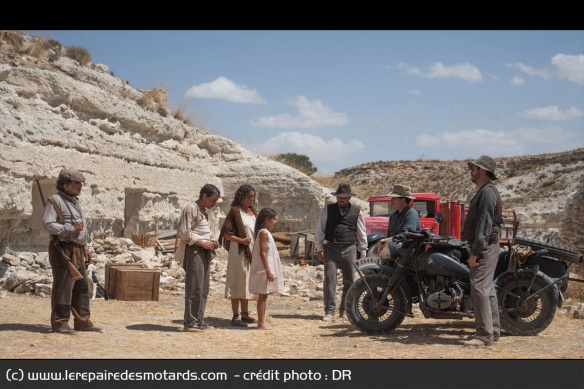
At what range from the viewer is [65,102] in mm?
15414

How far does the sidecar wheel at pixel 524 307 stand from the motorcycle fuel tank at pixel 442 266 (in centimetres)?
58

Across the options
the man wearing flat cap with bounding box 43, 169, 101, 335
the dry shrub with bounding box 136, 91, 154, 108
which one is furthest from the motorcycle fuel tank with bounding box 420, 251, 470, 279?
the dry shrub with bounding box 136, 91, 154, 108

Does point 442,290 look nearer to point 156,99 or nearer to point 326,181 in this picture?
point 156,99

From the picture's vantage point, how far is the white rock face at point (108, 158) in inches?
523

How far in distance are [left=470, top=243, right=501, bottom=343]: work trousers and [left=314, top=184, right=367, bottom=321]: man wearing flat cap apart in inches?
88.8

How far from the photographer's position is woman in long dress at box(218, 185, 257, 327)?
855cm

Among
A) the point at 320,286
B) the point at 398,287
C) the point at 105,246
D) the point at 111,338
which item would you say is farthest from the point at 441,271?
the point at 105,246

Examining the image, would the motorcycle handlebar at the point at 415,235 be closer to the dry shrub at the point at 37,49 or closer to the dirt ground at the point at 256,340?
the dirt ground at the point at 256,340

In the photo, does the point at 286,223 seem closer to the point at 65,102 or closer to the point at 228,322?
the point at 65,102

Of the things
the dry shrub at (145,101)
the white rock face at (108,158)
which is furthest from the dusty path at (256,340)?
the dry shrub at (145,101)

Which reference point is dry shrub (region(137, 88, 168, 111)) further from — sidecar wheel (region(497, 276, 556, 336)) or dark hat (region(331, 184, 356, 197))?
sidecar wheel (region(497, 276, 556, 336))

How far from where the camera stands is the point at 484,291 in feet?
23.6

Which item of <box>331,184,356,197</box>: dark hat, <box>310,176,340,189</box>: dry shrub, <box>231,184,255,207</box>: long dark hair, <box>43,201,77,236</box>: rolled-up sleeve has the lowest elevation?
<box>43,201,77,236</box>: rolled-up sleeve

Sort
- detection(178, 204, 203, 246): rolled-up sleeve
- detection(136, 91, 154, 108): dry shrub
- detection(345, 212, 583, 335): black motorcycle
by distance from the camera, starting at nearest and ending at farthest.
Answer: detection(345, 212, 583, 335): black motorcycle < detection(178, 204, 203, 246): rolled-up sleeve < detection(136, 91, 154, 108): dry shrub
